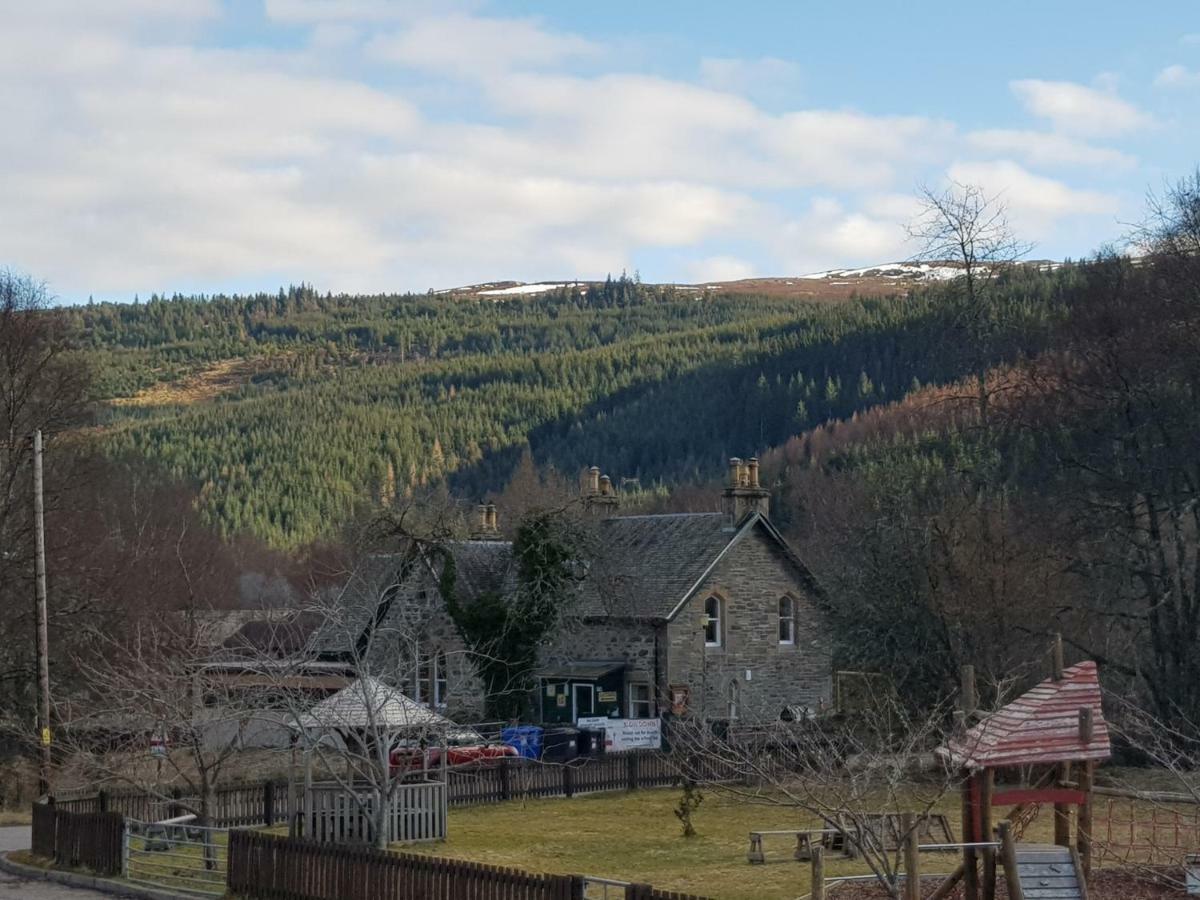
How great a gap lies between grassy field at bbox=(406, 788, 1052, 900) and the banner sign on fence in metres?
4.82

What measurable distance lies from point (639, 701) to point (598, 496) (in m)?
7.79

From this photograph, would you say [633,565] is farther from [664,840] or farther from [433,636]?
[664,840]

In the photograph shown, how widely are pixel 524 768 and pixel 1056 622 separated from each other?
12.8m

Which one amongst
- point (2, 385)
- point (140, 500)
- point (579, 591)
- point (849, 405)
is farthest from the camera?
point (849, 405)

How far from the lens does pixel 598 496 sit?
50250 millimetres

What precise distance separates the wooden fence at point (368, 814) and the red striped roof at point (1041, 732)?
869cm

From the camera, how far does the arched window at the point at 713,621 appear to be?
45812mm

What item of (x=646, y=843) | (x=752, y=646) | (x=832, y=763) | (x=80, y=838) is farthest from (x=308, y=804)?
(x=752, y=646)

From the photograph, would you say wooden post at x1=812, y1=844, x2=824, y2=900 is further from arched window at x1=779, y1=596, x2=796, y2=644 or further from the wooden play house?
arched window at x1=779, y1=596, x2=796, y2=644

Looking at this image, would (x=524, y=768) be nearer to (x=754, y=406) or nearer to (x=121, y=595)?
(x=121, y=595)

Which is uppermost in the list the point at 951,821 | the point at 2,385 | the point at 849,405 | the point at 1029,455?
the point at 849,405

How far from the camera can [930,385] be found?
151 m

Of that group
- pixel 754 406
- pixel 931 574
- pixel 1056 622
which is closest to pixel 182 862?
pixel 931 574

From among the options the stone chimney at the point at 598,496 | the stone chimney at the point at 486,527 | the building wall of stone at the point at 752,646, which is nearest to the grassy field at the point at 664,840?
the building wall of stone at the point at 752,646
